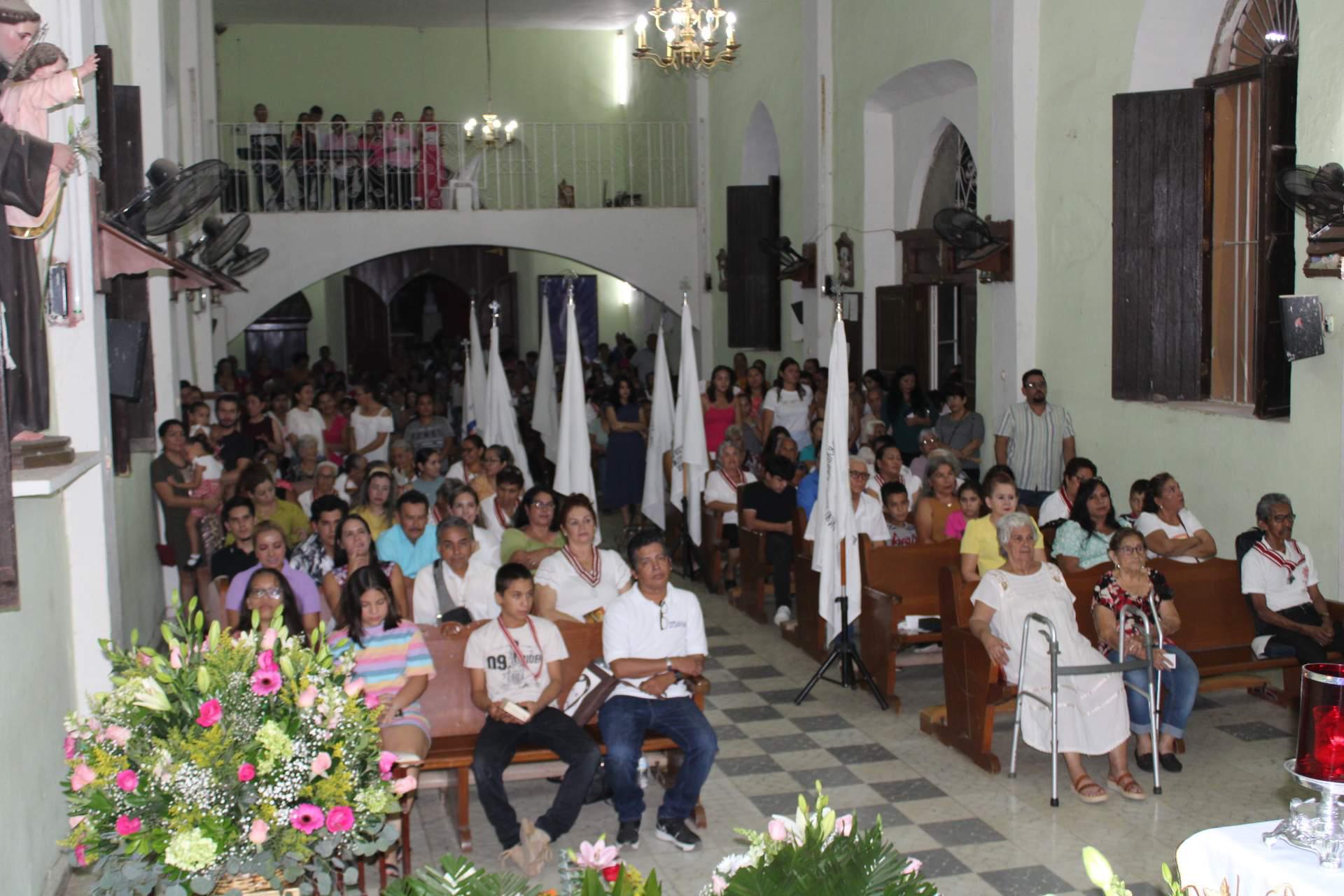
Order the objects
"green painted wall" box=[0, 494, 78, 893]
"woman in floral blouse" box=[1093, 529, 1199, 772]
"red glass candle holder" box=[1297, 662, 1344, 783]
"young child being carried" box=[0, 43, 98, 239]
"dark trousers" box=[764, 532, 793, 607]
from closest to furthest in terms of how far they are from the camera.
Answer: "red glass candle holder" box=[1297, 662, 1344, 783], "young child being carried" box=[0, 43, 98, 239], "green painted wall" box=[0, 494, 78, 893], "woman in floral blouse" box=[1093, 529, 1199, 772], "dark trousers" box=[764, 532, 793, 607]

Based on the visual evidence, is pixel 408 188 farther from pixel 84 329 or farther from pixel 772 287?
pixel 84 329

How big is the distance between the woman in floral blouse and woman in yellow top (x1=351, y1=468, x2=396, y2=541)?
4085 mm

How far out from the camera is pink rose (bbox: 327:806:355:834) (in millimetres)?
3705

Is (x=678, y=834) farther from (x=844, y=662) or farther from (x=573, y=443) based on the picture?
(x=573, y=443)

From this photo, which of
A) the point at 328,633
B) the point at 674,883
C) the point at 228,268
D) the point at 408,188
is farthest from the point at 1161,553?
the point at 408,188

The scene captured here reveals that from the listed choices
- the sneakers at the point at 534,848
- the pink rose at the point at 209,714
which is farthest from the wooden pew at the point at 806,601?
the pink rose at the point at 209,714

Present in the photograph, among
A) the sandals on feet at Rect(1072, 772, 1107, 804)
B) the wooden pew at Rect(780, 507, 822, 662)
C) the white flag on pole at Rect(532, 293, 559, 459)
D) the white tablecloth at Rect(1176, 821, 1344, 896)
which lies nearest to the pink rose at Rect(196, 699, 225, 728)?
the white tablecloth at Rect(1176, 821, 1344, 896)

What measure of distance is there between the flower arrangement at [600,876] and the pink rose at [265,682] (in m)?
1.29

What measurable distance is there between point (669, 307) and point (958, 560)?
11001mm

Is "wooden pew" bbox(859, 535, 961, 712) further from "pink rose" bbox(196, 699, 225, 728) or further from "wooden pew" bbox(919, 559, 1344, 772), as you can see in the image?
"pink rose" bbox(196, 699, 225, 728)

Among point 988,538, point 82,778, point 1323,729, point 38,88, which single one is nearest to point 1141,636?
point 988,538

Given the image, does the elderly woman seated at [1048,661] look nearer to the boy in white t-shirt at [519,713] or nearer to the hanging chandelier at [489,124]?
the boy in white t-shirt at [519,713]

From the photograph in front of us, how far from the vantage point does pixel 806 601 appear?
9070 mm

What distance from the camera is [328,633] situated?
622cm
